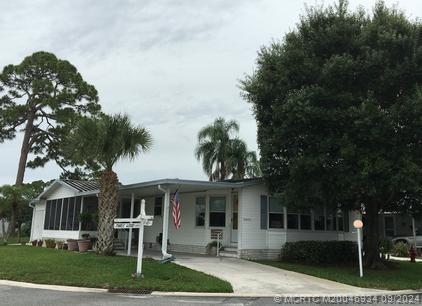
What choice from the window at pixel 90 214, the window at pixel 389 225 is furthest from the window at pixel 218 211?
the window at pixel 389 225

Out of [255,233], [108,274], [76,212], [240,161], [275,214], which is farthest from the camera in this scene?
[240,161]

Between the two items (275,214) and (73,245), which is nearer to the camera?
(275,214)

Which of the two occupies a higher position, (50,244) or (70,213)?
(70,213)

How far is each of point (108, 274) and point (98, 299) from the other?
2966mm

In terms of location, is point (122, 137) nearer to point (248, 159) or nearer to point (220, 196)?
point (220, 196)

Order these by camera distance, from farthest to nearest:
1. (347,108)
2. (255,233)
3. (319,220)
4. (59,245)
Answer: (59,245)
(319,220)
(255,233)
(347,108)

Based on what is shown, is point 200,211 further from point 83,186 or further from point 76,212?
point 83,186

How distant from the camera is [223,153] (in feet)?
115

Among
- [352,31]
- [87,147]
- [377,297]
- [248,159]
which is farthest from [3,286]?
[248,159]

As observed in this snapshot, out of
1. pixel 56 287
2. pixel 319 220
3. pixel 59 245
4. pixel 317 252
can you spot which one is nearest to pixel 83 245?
pixel 59 245

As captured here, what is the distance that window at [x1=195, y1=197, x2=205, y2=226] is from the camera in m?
21.8

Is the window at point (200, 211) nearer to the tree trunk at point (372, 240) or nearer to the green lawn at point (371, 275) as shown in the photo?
the green lawn at point (371, 275)

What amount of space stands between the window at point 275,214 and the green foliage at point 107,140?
6.13 metres

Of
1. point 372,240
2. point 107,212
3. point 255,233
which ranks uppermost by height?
point 107,212
